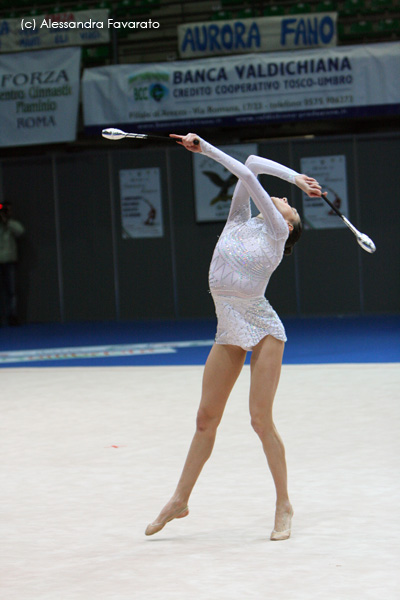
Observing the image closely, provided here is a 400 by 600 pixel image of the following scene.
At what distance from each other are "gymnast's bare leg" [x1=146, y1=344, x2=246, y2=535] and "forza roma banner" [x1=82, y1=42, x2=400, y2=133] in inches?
420

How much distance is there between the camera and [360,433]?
6.58 meters

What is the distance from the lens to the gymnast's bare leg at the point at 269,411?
4.38 meters

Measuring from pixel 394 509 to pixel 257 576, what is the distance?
1212 millimetres

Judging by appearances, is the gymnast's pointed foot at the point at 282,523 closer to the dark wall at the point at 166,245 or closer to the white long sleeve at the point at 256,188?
the white long sleeve at the point at 256,188

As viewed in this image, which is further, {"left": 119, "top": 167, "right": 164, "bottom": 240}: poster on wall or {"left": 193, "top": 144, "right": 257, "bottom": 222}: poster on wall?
{"left": 119, "top": 167, "right": 164, "bottom": 240}: poster on wall

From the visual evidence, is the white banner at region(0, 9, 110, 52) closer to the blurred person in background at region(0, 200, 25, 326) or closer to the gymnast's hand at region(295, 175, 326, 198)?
the blurred person in background at region(0, 200, 25, 326)

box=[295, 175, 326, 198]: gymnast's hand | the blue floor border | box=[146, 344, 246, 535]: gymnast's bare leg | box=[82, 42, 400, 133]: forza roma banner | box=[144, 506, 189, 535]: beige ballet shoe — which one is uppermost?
box=[82, 42, 400, 133]: forza roma banner

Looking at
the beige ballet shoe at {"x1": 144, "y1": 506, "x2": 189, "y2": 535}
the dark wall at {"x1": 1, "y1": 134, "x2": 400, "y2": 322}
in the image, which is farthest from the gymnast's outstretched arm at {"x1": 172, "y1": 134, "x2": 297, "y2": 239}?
the dark wall at {"x1": 1, "y1": 134, "x2": 400, "y2": 322}

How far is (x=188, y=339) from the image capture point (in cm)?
1306

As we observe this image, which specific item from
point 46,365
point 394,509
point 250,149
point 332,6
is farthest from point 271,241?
point 332,6

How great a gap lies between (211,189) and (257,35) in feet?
8.50

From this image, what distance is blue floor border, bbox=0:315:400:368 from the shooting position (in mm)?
10953

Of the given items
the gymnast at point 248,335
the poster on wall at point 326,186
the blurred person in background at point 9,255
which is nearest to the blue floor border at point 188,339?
the blurred person in background at point 9,255

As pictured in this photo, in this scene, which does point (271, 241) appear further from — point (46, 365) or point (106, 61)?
point (106, 61)
